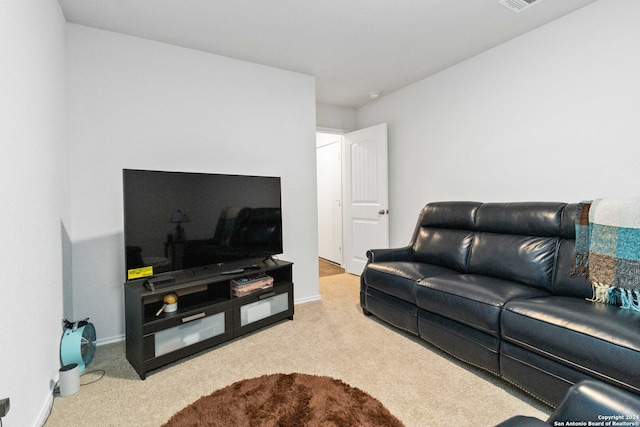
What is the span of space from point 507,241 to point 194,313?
2.44 m

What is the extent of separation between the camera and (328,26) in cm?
250

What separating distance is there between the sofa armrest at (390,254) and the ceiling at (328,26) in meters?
1.90

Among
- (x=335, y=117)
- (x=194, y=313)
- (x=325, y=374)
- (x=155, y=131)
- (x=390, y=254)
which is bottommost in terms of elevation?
(x=325, y=374)

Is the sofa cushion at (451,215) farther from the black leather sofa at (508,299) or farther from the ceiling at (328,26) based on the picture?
the ceiling at (328,26)

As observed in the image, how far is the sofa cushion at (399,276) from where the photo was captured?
2418 mm

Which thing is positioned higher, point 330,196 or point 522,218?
point 330,196

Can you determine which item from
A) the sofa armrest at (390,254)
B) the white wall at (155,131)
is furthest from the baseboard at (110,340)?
the sofa armrest at (390,254)

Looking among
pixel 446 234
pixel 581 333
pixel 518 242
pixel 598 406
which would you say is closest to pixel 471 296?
pixel 581 333

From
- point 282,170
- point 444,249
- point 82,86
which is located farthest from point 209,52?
point 444,249

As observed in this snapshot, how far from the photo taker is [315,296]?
11.4 feet

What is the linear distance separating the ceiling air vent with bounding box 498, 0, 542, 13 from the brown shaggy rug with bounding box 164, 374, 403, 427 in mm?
2787

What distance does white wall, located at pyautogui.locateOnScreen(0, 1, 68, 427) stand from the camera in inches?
50.1

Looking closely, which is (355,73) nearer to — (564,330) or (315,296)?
(315,296)

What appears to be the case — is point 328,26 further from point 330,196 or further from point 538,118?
point 330,196
